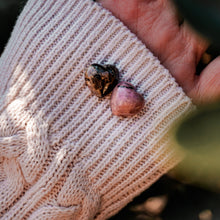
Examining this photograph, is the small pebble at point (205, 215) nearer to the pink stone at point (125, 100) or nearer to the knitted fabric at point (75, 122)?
the knitted fabric at point (75, 122)

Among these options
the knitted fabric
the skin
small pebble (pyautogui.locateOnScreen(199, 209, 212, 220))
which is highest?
the skin

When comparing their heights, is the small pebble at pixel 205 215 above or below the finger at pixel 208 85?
below

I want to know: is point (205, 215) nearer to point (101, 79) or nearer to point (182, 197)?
point (182, 197)

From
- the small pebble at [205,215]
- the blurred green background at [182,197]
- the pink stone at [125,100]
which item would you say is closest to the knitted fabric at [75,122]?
the pink stone at [125,100]

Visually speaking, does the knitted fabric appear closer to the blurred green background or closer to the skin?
the skin

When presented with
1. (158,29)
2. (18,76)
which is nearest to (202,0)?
(158,29)

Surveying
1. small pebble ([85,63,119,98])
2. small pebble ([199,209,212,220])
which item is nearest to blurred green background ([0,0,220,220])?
small pebble ([199,209,212,220])
